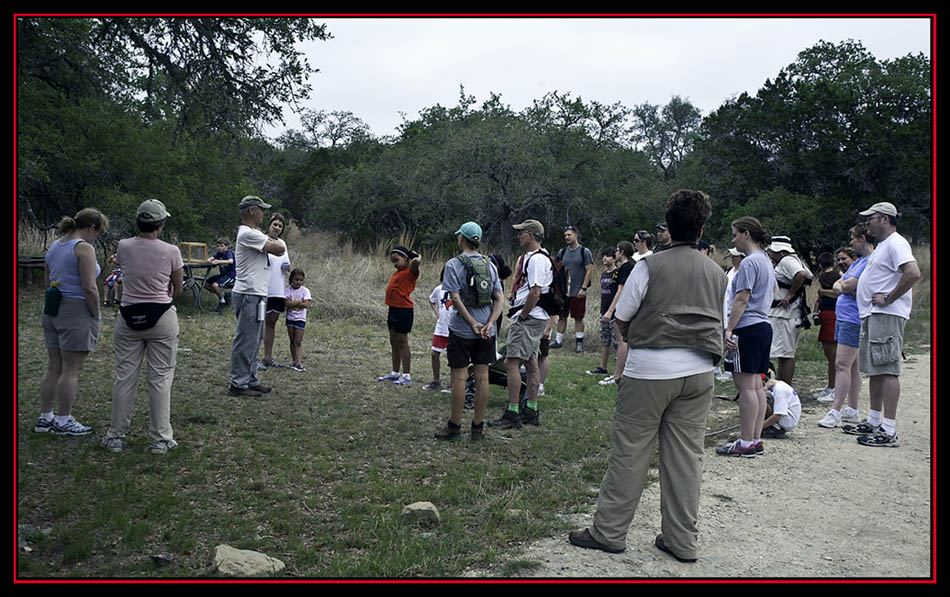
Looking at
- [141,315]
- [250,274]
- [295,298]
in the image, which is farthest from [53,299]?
[295,298]

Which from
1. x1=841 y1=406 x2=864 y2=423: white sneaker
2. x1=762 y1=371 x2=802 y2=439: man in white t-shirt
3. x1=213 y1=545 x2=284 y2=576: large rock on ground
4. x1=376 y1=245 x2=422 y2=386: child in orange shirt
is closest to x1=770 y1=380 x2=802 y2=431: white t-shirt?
x1=762 y1=371 x2=802 y2=439: man in white t-shirt

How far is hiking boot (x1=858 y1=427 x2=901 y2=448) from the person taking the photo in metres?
6.42

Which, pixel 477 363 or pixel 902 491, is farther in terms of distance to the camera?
pixel 477 363

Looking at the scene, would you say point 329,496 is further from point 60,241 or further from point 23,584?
point 60,241

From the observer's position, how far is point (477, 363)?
6.10m

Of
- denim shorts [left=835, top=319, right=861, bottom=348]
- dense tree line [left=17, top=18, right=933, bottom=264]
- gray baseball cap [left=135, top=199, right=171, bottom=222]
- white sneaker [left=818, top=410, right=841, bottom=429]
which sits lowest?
white sneaker [left=818, top=410, right=841, bottom=429]

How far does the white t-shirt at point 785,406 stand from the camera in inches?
263

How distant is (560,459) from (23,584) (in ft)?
12.2

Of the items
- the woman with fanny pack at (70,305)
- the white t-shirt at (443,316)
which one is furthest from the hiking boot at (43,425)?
the white t-shirt at (443,316)

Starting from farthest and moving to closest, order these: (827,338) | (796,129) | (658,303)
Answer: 1. (796,129)
2. (827,338)
3. (658,303)

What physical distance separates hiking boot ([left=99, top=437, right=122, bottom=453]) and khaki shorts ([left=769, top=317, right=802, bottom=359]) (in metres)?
6.12

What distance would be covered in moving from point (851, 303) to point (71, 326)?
271 inches

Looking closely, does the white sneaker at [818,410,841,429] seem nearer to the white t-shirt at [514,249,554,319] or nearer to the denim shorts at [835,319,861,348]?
the denim shorts at [835,319,861,348]

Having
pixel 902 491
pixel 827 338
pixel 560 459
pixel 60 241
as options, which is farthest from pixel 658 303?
pixel 827 338
